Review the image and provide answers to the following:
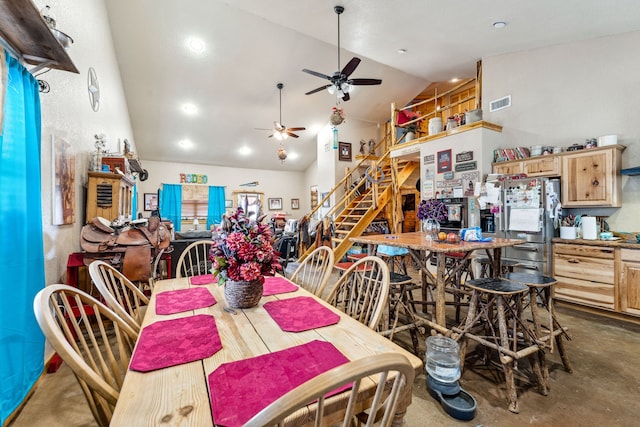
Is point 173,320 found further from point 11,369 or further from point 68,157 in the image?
point 68,157

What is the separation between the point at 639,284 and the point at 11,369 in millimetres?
5373

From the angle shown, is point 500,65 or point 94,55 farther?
point 500,65

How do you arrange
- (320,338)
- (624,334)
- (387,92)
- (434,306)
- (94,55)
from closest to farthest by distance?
(320,338) → (434,306) → (624,334) → (94,55) → (387,92)

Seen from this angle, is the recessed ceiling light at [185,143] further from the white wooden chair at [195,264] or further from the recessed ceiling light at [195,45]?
the white wooden chair at [195,264]

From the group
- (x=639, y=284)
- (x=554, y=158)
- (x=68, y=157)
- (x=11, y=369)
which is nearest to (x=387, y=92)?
(x=554, y=158)

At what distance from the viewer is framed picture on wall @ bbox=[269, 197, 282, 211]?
412 inches

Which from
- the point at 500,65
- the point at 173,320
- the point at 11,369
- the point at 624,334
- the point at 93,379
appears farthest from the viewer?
the point at 500,65

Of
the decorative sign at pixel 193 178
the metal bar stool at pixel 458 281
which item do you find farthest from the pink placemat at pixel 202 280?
the decorative sign at pixel 193 178

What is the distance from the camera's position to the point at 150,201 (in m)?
8.73

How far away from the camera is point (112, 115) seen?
4.68m

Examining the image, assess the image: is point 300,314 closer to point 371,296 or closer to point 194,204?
point 371,296

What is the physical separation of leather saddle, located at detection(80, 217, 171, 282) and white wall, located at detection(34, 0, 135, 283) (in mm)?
223

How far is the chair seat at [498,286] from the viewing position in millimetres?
1914

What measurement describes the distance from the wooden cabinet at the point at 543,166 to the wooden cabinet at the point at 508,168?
2.5 inches
